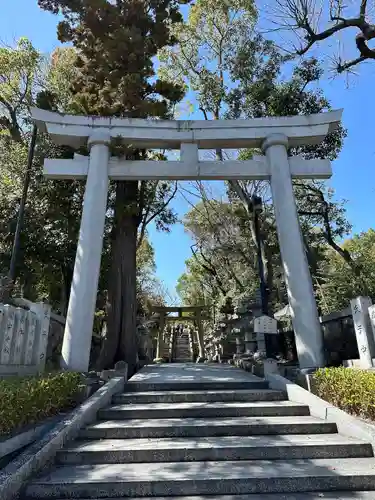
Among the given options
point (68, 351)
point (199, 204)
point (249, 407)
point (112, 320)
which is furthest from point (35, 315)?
point (199, 204)

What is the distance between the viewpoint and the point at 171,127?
792cm

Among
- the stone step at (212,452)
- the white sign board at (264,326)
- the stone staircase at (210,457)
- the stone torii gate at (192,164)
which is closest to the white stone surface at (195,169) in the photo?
the stone torii gate at (192,164)

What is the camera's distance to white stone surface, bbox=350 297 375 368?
5.40 meters

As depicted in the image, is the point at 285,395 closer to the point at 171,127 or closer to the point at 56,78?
the point at 171,127

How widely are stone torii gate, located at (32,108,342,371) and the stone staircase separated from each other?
2.56m

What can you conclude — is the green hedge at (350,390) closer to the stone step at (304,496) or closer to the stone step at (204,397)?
the stone step at (204,397)

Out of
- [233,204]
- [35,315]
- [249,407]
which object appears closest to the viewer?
[249,407]

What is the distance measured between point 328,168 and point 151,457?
6.65 metres

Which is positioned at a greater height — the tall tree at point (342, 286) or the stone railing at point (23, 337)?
the tall tree at point (342, 286)

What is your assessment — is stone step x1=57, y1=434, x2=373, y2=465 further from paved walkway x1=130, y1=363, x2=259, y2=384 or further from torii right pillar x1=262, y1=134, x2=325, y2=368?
torii right pillar x1=262, y1=134, x2=325, y2=368

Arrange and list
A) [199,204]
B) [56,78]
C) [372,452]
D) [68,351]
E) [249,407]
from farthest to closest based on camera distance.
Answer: [199,204] < [56,78] < [68,351] < [249,407] < [372,452]

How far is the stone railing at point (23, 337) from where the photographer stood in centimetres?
461

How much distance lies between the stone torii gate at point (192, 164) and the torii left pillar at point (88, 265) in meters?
0.02

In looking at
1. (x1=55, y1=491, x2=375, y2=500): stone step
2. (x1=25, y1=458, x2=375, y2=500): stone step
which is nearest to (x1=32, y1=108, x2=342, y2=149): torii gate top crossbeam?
(x1=25, y1=458, x2=375, y2=500): stone step
